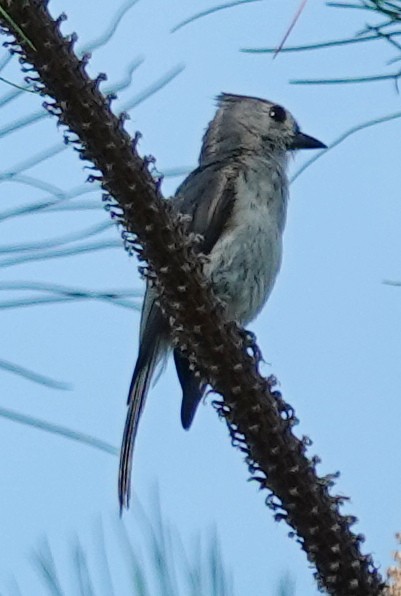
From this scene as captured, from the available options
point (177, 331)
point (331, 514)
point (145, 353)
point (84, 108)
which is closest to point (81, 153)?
point (84, 108)

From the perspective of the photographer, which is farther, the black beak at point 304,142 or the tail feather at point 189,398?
the black beak at point 304,142

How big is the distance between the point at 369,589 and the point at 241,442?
0.23 m

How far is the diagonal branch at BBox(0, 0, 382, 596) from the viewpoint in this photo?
1264 mm

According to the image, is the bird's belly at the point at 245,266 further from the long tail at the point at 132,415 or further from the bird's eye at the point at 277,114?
the bird's eye at the point at 277,114

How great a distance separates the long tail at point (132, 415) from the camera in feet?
6.50

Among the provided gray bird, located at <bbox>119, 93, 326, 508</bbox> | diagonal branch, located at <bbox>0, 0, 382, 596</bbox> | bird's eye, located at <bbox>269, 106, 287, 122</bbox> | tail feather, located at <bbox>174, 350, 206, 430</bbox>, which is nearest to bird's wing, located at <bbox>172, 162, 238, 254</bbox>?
gray bird, located at <bbox>119, 93, 326, 508</bbox>

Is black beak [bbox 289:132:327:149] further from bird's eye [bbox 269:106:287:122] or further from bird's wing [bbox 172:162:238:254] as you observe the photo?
bird's wing [bbox 172:162:238:254]

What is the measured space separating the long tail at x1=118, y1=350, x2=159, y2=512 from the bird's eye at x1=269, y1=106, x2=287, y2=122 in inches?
63.5

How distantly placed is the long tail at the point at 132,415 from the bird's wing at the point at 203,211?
0.82 feet

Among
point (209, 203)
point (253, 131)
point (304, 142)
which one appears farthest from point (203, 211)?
point (304, 142)

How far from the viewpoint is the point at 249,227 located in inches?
140

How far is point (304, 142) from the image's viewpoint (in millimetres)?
4426

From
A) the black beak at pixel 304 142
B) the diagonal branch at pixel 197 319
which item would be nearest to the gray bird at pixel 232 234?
the black beak at pixel 304 142

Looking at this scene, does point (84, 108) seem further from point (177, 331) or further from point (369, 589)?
point (369, 589)
